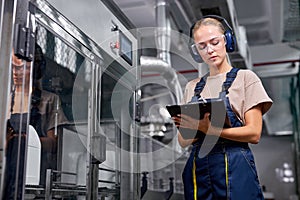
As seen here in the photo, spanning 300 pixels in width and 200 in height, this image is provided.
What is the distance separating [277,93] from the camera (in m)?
5.38

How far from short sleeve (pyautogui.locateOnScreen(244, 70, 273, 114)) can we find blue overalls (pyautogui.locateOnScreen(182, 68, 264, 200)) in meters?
0.06

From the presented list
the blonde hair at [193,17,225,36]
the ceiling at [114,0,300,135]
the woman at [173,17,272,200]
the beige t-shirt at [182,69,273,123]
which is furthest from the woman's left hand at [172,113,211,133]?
the ceiling at [114,0,300,135]

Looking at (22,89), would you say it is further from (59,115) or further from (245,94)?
(245,94)

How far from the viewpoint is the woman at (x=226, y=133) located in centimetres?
119

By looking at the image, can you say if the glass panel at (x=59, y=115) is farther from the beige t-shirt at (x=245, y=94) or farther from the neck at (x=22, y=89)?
the beige t-shirt at (x=245, y=94)

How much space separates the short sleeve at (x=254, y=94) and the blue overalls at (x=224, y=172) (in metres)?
0.06

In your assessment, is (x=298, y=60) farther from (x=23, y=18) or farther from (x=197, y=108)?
(x=23, y=18)

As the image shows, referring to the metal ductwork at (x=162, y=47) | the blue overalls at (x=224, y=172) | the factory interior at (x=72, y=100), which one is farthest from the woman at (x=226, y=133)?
the metal ductwork at (x=162, y=47)

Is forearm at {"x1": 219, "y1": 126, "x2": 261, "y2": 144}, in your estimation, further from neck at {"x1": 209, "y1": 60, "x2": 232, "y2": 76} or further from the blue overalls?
neck at {"x1": 209, "y1": 60, "x2": 232, "y2": 76}

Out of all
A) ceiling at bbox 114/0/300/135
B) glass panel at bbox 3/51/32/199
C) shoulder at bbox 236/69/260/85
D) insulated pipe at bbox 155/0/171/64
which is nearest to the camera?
glass panel at bbox 3/51/32/199

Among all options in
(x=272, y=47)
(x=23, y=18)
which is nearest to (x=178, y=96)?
(x=272, y=47)

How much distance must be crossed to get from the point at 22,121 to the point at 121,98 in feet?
2.51

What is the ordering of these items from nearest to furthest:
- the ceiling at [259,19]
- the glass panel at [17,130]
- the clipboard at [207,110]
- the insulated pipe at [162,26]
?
the glass panel at [17,130] → the clipboard at [207,110] → the insulated pipe at [162,26] → the ceiling at [259,19]

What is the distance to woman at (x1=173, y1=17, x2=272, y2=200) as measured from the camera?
3.91ft
